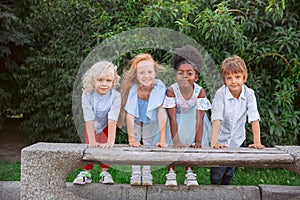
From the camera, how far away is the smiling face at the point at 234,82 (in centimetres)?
319

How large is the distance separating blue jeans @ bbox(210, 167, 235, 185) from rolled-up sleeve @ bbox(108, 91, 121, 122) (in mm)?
1106

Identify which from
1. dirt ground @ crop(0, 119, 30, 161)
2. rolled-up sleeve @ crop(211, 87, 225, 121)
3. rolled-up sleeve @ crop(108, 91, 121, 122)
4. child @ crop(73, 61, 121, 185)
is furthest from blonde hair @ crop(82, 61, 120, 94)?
dirt ground @ crop(0, 119, 30, 161)

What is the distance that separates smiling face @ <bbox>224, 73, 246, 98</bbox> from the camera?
10.5ft

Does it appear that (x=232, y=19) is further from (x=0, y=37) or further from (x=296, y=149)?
(x=0, y=37)

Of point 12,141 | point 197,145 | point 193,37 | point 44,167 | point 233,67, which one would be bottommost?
point 12,141

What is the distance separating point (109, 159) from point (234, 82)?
118cm

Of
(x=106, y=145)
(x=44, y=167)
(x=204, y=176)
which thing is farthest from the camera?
(x=204, y=176)

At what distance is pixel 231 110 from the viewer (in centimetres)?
326

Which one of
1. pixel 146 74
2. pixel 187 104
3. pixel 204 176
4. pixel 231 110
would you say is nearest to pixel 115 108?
pixel 146 74

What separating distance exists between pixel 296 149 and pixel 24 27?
191 inches

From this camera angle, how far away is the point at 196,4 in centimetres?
462

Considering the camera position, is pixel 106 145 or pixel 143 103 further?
pixel 143 103

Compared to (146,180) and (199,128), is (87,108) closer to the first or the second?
(146,180)

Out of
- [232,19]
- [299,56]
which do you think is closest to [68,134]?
[232,19]
